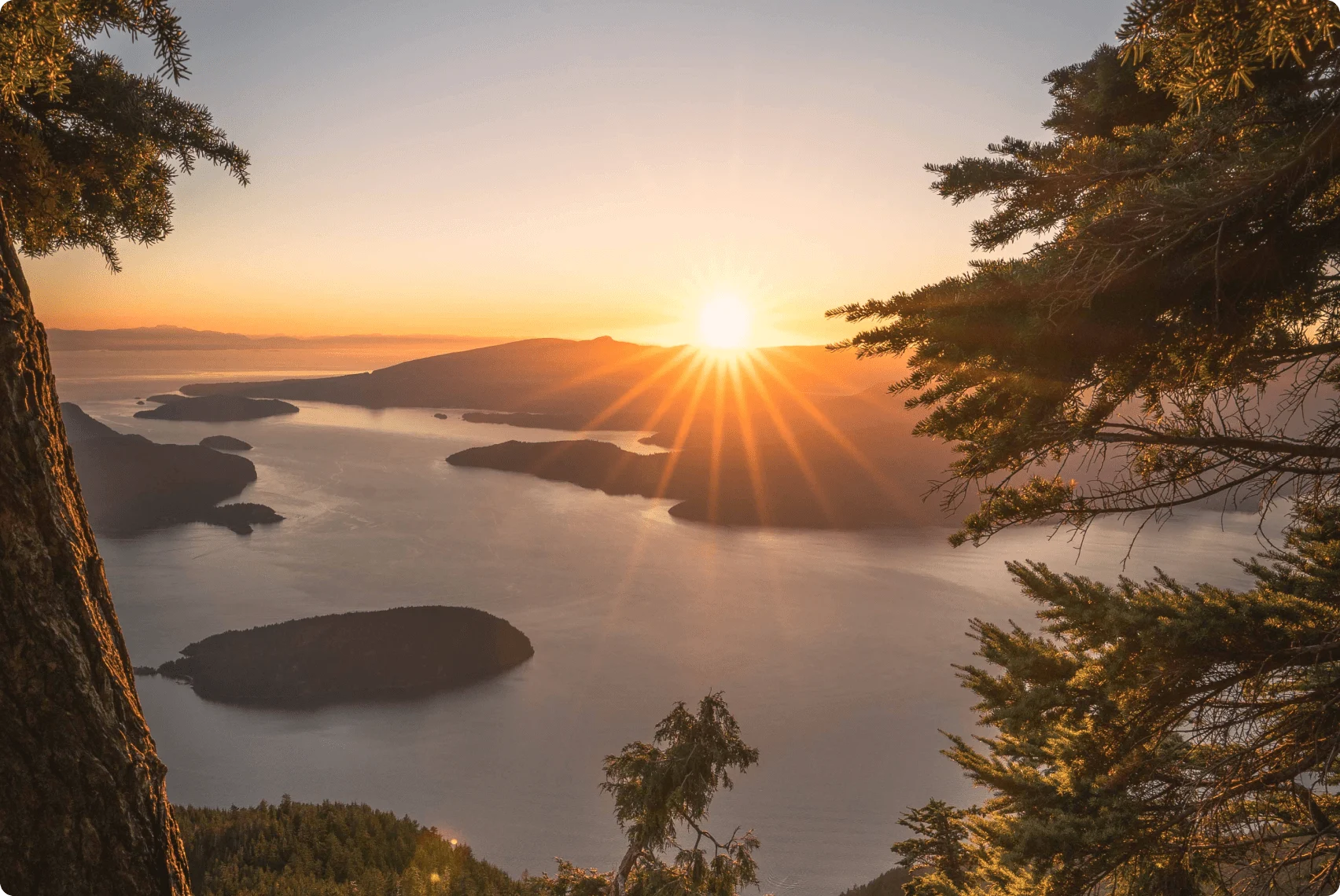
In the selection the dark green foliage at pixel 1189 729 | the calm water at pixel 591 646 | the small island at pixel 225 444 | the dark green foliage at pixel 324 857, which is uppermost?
the dark green foliage at pixel 1189 729

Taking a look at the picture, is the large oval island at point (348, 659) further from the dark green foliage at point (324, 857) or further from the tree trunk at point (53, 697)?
the tree trunk at point (53, 697)

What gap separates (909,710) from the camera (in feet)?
87.5

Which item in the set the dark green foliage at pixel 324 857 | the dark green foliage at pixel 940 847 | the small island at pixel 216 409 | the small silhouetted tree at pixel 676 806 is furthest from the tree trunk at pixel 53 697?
the small island at pixel 216 409

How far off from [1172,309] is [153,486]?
6507 cm

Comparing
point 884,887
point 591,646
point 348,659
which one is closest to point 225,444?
point 348,659

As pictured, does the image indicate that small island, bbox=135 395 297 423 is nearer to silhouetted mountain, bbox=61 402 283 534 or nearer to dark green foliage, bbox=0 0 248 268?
silhouetted mountain, bbox=61 402 283 534

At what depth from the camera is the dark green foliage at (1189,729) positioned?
368cm

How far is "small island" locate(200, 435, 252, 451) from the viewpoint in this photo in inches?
2965

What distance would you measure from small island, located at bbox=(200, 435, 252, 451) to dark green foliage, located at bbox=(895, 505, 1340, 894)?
86.5m

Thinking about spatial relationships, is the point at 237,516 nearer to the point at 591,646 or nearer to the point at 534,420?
the point at 591,646

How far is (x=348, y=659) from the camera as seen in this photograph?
28344 millimetres

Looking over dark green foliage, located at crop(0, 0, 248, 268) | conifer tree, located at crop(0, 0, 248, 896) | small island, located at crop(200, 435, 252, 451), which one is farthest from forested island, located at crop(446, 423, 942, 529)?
conifer tree, located at crop(0, 0, 248, 896)

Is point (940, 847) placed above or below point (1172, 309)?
below

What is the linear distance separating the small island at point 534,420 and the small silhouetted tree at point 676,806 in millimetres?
98901
